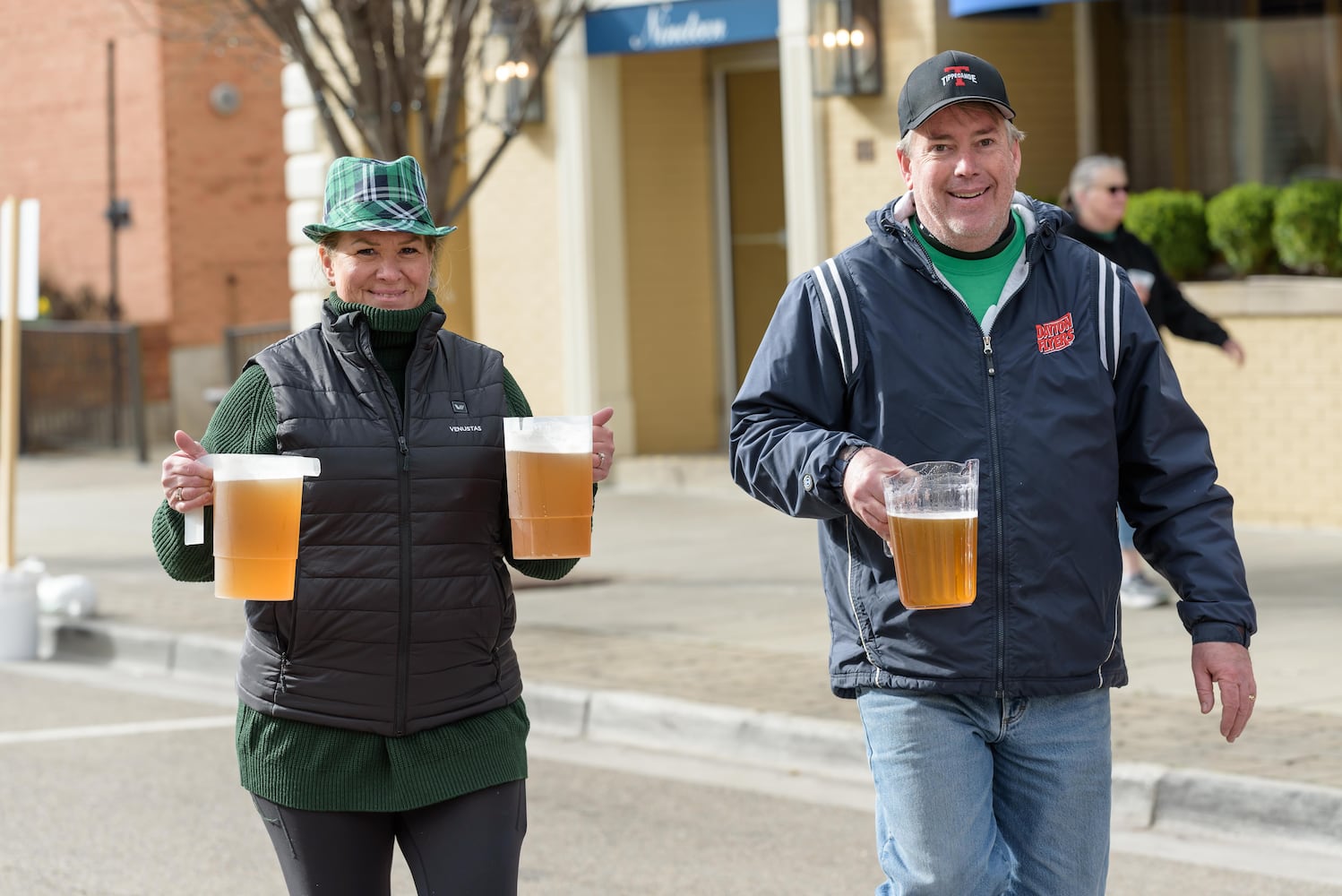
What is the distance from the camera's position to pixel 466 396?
150 inches

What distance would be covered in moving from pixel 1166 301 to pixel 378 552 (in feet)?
23.2

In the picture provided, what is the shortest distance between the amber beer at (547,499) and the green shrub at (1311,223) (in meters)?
9.45

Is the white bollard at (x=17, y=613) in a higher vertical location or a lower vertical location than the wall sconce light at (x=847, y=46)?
lower

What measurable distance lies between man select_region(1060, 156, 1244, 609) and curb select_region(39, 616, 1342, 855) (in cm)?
242

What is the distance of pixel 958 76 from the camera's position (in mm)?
3672

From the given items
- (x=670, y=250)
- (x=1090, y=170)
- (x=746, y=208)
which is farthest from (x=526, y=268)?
(x=1090, y=170)

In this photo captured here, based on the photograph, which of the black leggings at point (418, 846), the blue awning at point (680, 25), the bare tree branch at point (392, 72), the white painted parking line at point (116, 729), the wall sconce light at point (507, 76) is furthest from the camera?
the wall sconce light at point (507, 76)

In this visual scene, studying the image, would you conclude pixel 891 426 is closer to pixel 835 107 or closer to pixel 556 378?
pixel 835 107

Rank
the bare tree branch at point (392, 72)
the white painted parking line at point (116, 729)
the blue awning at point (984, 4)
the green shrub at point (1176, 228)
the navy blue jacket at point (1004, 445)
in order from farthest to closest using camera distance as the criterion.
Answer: the green shrub at point (1176, 228), the blue awning at point (984, 4), the bare tree branch at point (392, 72), the white painted parking line at point (116, 729), the navy blue jacket at point (1004, 445)

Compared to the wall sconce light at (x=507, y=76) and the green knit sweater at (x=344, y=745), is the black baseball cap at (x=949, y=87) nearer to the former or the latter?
the green knit sweater at (x=344, y=745)

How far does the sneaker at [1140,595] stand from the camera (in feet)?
32.3

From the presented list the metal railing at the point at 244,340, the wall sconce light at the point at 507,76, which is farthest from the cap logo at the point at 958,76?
the metal railing at the point at 244,340

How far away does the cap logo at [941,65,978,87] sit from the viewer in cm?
367

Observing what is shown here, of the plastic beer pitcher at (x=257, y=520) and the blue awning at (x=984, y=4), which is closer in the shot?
the plastic beer pitcher at (x=257, y=520)
